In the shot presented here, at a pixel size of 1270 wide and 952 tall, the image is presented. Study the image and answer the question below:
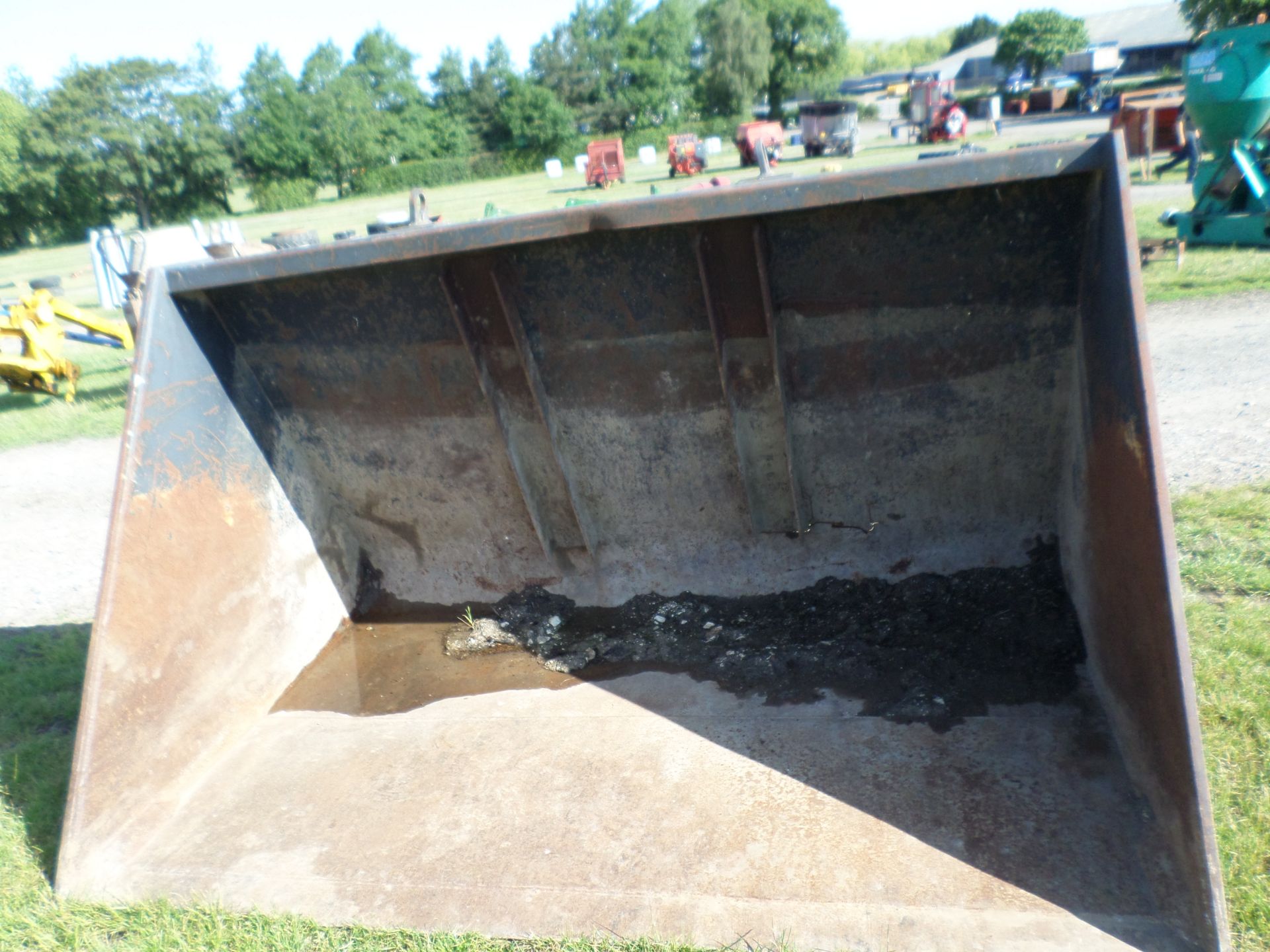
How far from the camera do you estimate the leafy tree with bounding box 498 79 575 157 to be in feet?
188

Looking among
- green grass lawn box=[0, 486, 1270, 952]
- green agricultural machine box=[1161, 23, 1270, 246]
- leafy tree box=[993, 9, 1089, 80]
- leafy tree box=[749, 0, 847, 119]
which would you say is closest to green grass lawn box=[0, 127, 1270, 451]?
green agricultural machine box=[1161, 23, 1270, 246]

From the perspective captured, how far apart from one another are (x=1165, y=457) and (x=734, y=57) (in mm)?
64955

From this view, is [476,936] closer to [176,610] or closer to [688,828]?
[688,828]

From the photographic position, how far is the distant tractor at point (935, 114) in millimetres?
31297

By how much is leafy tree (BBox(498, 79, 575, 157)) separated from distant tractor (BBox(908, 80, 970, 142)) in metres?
27.9

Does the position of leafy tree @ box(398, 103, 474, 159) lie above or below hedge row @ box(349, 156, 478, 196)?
above

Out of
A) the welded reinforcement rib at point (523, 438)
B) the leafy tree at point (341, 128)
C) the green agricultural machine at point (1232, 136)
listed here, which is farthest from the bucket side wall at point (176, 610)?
the leafy tree at point (341, 128)

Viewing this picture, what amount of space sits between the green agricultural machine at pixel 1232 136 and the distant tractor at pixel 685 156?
23.5 metres

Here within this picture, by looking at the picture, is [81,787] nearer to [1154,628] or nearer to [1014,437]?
[1154,628]

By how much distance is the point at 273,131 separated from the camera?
2170 inches

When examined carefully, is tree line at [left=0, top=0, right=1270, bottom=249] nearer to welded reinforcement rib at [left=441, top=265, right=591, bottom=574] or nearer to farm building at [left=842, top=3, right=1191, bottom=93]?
farm building at [left=842, top=3, right=1191, bottom=93]

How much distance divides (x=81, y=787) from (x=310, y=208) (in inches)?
2037

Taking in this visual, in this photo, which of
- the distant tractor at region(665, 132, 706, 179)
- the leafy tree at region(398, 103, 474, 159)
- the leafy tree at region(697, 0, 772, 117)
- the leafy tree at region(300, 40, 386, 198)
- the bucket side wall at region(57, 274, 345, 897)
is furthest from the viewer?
the leafy tree at region(697, 0, 772, 117)

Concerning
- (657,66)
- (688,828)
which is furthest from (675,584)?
(657,66)
